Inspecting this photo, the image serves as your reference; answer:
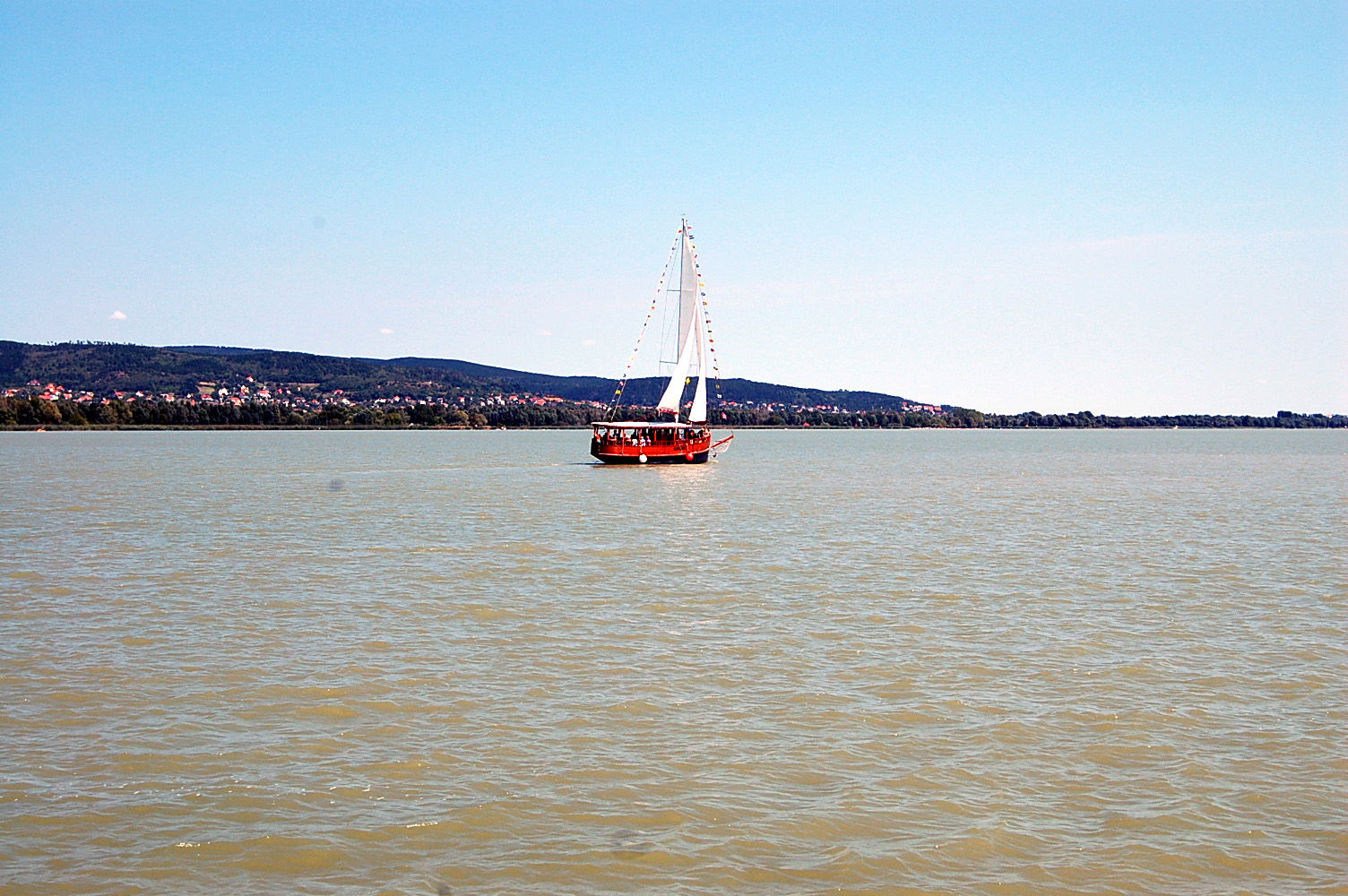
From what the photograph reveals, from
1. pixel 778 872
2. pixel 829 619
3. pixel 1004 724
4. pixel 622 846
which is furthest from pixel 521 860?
pixel 829 619

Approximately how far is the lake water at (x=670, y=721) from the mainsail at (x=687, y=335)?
5113 centimetres

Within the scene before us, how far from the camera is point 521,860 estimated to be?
31.3 ft

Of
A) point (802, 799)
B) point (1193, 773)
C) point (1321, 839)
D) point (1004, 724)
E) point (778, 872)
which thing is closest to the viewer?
point (778, 872)

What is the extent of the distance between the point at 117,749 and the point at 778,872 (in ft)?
23.5

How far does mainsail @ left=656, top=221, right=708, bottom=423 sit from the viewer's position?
3265 inches

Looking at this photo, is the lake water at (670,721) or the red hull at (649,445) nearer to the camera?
the lake water at (670,721)

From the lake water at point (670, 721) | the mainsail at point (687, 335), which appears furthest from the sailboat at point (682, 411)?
the lake water at point (670, 721)

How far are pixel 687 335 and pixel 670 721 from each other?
7017 cm

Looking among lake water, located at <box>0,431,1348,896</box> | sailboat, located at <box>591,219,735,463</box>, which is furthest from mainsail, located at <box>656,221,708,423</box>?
lake water, located at <box>0,431,1348,896</box>

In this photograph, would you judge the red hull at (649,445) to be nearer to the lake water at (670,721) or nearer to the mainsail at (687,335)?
the mainsail at (687,335)

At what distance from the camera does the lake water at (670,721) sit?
376 inches

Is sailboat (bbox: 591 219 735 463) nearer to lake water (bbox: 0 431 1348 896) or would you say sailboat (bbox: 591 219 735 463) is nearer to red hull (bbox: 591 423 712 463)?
red hull (bbox: 591 423 712 463)

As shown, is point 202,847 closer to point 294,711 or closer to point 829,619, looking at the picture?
point 294,711

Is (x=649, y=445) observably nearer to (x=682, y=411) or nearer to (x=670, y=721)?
(x=682, y=411)
